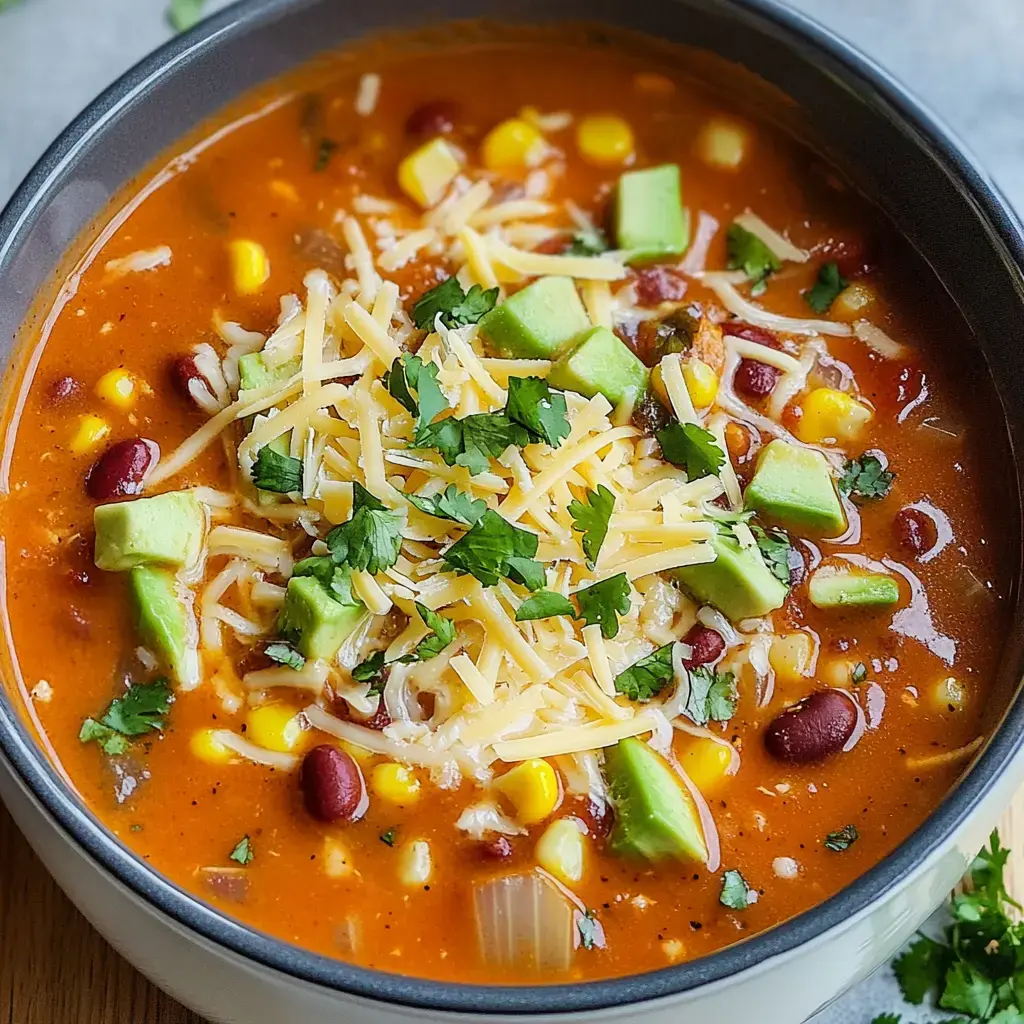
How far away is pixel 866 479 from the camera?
286 cm

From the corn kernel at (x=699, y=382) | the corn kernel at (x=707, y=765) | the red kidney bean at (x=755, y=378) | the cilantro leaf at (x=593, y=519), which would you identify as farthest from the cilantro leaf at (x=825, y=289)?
the corn kernel at (x=707, y=765)

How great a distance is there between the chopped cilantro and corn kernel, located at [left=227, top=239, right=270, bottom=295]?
1.57m

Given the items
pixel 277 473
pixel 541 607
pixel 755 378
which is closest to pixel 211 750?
pixel 277 473

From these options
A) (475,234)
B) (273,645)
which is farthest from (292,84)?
(273,645)

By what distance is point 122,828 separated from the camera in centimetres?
252

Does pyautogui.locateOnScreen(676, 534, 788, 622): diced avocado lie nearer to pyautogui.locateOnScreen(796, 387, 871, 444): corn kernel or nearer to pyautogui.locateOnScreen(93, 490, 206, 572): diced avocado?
pyautogui.locateOnScreen(796, 387, 871, 444): corn kernel

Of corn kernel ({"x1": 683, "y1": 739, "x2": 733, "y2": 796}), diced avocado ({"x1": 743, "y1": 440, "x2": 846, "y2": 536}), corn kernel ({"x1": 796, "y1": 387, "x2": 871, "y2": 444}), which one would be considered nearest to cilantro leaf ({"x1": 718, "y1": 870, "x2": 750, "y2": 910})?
corn kernel ({"x1": 683, "y1": 739, "x2": 733, "y2": 796})

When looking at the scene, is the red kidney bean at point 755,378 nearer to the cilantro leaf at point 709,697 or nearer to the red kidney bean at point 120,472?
the cilantro leaf at point 709,697

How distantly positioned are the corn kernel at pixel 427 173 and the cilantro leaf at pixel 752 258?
632 millimetres

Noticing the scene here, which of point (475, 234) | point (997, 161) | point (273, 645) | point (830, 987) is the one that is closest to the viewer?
point (830, 987)

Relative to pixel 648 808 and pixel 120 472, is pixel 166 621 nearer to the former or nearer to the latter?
pixel 120 472

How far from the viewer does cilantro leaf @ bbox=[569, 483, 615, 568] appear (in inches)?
102

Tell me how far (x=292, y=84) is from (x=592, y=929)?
195 cm

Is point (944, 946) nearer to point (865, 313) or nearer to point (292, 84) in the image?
point (865, 313)
